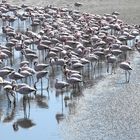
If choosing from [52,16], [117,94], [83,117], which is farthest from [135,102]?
[52,16]

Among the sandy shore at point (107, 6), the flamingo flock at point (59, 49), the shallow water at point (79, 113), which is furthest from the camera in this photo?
the sandy shore at point (107, 6)

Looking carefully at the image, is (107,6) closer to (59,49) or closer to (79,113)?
(59,49)

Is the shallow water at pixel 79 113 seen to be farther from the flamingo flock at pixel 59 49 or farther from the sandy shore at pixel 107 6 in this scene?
the sandy shore at pixel 107 6

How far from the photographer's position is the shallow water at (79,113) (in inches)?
580

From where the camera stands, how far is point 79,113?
53.0ft

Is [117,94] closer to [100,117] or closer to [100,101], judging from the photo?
[100,101]

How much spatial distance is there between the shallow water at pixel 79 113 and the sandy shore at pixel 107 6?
1215 cm

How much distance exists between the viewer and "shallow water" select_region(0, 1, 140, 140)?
48.3 ft

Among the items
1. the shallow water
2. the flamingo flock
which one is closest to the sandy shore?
the flamingo flock

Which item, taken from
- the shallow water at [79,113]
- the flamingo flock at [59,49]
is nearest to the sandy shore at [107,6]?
the flamingo flock at [59,49]

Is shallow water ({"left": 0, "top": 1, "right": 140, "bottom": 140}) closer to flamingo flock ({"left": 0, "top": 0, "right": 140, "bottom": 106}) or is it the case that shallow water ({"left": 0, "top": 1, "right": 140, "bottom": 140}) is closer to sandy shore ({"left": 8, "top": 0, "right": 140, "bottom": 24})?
flamingo flock ({"left": 0, "top": 0, "right": 140, "bottom": 106})

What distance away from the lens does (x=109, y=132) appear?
14.7 meters

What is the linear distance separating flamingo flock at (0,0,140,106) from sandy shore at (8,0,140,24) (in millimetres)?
2658

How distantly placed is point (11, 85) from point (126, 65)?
14.7 ft
